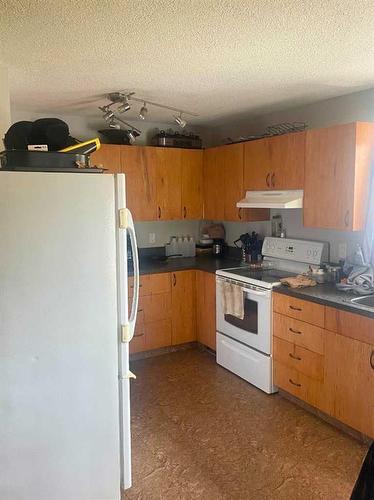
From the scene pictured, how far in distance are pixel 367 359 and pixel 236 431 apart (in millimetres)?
983

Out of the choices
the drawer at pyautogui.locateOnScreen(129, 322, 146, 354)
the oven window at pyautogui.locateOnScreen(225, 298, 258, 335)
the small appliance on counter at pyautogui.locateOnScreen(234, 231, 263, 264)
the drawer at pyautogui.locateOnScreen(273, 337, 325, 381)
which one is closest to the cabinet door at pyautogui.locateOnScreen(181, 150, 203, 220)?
the small appliance on counter at pyautogui.locateOnScreen(234, 231, 263, 264)

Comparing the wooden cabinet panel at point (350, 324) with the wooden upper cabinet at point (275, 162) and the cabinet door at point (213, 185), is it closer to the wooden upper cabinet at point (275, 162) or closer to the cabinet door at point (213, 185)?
the wooden upper cabinet at point (275, 162)

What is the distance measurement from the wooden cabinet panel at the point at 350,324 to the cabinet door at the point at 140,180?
2154mm

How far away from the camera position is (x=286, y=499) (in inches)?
85.2

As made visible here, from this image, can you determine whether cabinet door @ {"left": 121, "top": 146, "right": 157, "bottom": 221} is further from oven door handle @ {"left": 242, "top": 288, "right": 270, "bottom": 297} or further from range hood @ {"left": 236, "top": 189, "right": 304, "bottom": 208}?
oven door handle @ {"left": 242, "top": 288, "right": 270, "bottom": 297}

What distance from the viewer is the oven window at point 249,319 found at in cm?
336

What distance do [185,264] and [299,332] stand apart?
1634mm

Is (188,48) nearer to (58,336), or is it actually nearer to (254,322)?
(58,336)

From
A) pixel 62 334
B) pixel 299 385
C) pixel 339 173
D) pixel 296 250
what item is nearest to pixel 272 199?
pixel 296 250

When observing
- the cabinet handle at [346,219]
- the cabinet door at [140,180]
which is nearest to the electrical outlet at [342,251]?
the cabinet handle at [346,219]

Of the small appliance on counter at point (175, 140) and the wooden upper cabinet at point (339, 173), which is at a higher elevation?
the small appliance on counter at point (175, 140)

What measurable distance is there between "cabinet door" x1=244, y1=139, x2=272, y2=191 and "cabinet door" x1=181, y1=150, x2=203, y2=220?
75cm

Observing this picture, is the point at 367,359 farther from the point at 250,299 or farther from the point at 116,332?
the point at 116,332

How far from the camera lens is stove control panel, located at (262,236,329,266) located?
11.4 feet
